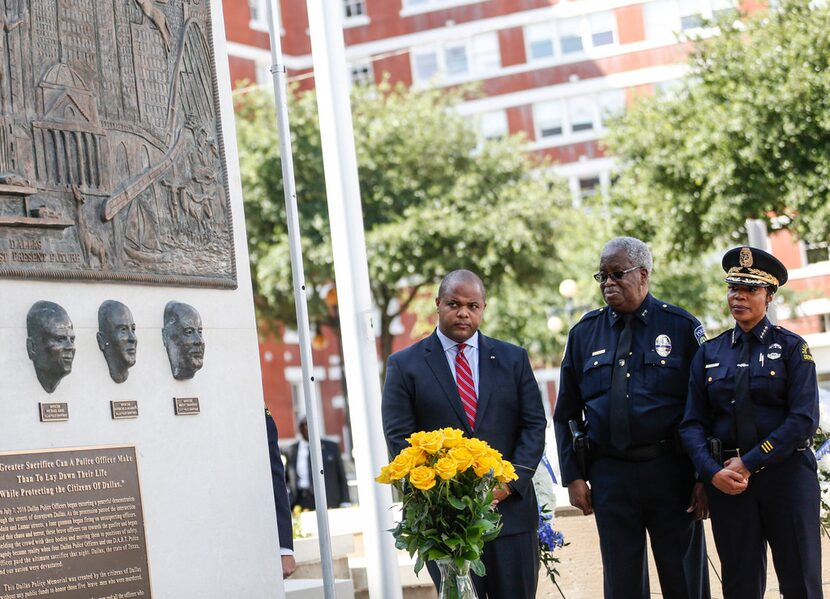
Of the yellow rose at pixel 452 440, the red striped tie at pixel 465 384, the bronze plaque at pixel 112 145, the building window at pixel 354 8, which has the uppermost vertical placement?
the building window at pixel 354 8

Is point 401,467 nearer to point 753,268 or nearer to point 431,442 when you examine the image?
point 431,442

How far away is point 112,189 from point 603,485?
3067 millimetres

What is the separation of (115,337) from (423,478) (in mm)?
1772

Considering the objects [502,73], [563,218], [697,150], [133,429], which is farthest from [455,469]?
[502,73]

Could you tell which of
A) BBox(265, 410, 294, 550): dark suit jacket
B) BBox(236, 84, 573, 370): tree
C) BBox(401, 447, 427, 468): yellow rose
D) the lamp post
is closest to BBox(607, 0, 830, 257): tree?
the lamp post

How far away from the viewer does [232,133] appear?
26.0ft

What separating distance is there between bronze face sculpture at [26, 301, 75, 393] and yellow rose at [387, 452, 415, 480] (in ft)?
5.24

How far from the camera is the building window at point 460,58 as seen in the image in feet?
156

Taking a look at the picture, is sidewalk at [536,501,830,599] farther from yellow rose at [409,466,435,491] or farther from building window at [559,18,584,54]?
building window at [559,18,584,54]

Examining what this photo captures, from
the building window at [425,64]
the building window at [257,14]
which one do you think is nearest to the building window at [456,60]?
the building window at [425,64]

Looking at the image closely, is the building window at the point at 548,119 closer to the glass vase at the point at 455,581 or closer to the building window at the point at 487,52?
the building window at the point at 487,52

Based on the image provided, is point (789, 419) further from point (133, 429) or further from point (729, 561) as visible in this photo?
point (133, 429)

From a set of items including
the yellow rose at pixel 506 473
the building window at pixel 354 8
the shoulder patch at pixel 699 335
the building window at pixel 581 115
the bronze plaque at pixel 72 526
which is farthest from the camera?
the building window at pixel 354 8

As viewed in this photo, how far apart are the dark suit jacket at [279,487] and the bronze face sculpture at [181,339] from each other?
757 millimetres
